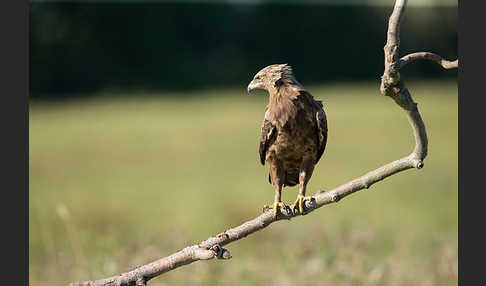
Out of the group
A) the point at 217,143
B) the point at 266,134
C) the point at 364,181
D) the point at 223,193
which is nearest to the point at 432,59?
the point at 364,181

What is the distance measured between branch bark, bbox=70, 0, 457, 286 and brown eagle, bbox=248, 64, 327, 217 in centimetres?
18

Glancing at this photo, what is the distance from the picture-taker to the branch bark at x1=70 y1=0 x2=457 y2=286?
89.0 inches

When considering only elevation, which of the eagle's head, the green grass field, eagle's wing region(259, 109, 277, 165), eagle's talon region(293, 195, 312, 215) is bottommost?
the green grass field

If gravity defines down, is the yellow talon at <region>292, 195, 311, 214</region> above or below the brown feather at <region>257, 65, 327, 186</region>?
below

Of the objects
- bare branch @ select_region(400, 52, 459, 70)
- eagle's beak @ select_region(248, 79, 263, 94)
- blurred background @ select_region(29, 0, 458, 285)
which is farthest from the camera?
blurred background @ select_region(29, 0, 458, 285)

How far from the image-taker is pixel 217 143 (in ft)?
60.2

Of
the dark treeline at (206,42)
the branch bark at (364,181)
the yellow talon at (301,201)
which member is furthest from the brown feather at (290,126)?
the dark treeline at (206,42)

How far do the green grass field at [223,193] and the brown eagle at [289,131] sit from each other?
4.88 feet

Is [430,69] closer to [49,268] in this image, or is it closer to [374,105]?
[374,105]

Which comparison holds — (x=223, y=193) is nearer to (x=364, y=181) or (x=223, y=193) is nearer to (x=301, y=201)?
(x=301, y=201)

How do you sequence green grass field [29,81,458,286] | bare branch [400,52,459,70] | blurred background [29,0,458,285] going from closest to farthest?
bare branch [400,52,459,70] → green grass field [29,81,458,286] → blurred background [29,0,458,285]

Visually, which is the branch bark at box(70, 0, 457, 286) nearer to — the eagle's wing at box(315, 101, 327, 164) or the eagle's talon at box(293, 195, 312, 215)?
the eagle's talon at box(293, 195, 312, 215)

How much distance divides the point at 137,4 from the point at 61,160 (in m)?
10.2

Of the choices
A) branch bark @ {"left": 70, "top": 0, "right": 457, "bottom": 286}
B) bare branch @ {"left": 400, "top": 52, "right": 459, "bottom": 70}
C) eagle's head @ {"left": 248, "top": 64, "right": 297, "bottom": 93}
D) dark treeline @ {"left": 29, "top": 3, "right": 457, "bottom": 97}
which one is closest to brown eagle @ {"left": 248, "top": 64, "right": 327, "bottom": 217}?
eagle's head @ {"left": 248, "top": 64, "right": 297, "bottom": 93}
